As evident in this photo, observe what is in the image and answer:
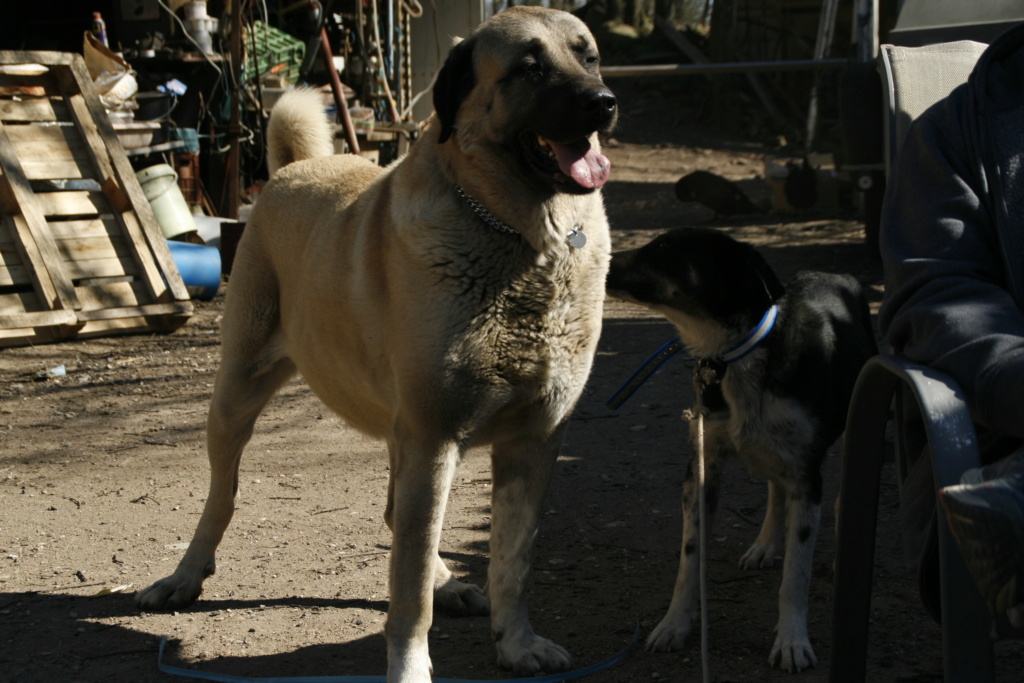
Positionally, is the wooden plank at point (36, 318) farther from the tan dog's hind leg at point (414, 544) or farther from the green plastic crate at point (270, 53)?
the tan dog's hind leg at point (414, 544)

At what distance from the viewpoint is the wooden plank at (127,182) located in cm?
632

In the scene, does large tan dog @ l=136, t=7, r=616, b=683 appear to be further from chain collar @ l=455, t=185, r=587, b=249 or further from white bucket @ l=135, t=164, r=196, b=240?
white bucket @ l=135, t=164, r=196, b=240

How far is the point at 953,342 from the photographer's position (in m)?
1.78

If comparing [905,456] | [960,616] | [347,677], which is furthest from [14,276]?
[960,616]

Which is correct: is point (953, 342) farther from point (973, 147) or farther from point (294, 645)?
point (294, 645)

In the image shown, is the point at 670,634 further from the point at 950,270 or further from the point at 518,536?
the point at 950,270

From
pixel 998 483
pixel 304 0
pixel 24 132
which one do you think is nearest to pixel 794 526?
pixel 998 483

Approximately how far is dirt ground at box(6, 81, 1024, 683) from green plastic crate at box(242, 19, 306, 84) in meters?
4.18

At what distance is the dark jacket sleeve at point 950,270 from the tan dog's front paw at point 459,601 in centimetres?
144

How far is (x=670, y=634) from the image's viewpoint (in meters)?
2.63

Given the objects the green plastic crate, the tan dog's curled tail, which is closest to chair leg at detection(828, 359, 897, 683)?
the tan dog's curled tail

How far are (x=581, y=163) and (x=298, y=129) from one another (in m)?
1.50

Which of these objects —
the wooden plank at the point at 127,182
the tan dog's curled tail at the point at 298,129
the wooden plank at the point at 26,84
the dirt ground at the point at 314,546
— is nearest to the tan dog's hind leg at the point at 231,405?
the dirt ground at the point at 314,546

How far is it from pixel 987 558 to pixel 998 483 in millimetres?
106
